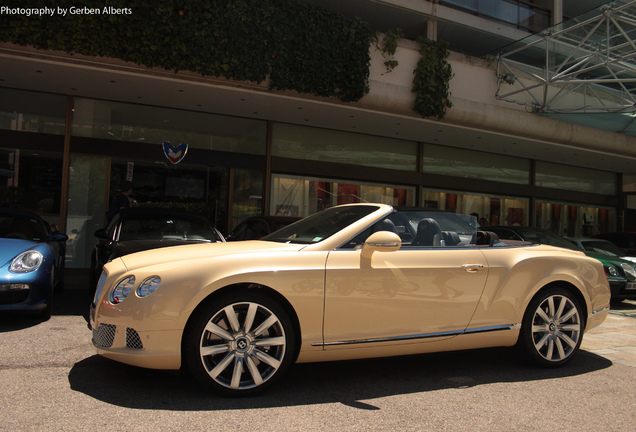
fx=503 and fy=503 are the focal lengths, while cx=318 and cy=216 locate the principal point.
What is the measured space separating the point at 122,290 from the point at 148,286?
9.1 inches

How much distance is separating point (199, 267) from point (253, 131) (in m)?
9.75

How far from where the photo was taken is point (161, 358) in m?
3.32

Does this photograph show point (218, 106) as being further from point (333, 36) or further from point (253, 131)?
point (333, 36)

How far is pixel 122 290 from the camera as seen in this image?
137 inches

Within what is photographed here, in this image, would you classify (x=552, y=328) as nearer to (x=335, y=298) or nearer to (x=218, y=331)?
(x=335, y=298)

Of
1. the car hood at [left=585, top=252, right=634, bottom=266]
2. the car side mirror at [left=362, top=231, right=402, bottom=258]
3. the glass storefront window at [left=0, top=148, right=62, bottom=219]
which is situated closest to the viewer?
the car side mirror at [left=362, top=231, right=402, bottom=258]

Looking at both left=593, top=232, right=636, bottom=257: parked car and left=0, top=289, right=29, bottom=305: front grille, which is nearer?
left=0, top=289, right=29, bottom=305: front grille

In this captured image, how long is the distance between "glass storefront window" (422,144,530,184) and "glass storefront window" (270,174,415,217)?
1.84 metres

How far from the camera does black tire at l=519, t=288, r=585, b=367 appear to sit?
14.7 ft

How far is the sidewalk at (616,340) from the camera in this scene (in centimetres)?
533

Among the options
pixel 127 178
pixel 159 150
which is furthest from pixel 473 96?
pixel 127 178

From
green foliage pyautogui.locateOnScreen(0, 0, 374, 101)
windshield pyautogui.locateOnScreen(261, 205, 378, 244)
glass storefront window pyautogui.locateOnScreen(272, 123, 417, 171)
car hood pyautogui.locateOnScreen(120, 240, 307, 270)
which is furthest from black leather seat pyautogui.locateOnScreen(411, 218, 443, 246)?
glass storefront window pyautogui.locateOnScreen(272, 123, 417, 171)

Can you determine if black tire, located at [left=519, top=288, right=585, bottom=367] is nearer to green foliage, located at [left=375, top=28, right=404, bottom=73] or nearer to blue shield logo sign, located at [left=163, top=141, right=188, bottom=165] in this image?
green foliage, located at [left=375, top=28, right=404, bottom=73]

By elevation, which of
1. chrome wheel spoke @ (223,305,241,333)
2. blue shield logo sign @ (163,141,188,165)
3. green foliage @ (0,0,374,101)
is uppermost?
green foliage @ (0,0,374,101)
